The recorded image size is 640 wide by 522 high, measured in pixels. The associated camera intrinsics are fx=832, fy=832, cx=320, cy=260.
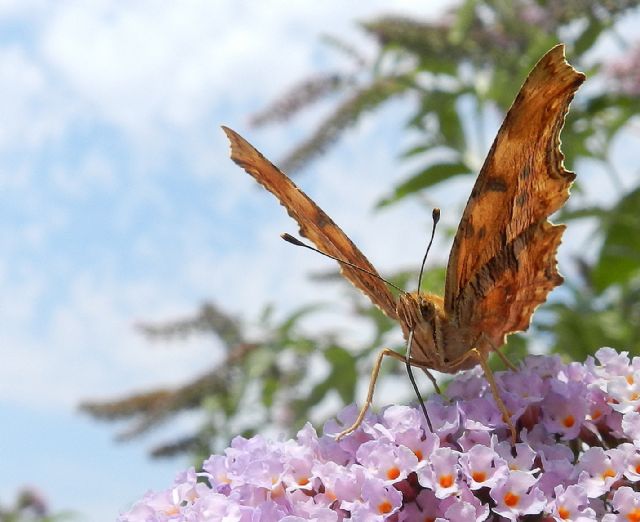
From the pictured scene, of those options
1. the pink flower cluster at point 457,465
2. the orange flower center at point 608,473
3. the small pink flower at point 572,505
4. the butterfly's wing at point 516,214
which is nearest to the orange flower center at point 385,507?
the pink flower cluster at point 457,465

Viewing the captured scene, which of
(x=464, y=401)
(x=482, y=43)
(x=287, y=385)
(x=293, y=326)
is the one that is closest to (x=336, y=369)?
(x=293, y=326)

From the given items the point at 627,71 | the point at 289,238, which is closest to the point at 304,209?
the point at 289,238

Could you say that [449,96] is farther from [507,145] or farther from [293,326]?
[507,145]

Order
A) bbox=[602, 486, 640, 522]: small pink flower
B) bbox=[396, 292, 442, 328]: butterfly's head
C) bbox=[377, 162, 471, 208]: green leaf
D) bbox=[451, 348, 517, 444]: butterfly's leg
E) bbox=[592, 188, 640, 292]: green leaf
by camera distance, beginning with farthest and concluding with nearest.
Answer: bbox=[377, 162, 471, 208]: green leaf → bbox=[592, 188, 640, 292]: green leaf → bbox=[396, 292, 442, 328]: butterfly's head → bbox=[451, 348, 517, 444]: butterfly's leg → bbox=[602, 486, 640, 522]: small pink flower

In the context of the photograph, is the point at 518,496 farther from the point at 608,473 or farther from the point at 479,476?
the point at 608,473

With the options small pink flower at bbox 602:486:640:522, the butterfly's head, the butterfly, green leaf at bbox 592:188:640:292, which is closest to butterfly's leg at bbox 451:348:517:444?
the butterfly

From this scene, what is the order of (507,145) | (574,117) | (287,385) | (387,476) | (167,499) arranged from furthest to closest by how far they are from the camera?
1. (287,385)
2. (574,117)
3. (507,145)
4. (167,499)
5. (387,476)

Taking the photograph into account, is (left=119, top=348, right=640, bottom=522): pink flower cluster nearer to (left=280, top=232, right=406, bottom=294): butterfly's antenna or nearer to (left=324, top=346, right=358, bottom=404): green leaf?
(left=280, top=232, right=406, bottom=294): butterfly's antenna

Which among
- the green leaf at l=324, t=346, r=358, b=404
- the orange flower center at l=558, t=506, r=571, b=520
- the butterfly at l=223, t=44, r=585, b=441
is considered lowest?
the orange flower center at l=558, t=506, r=571, b=520
